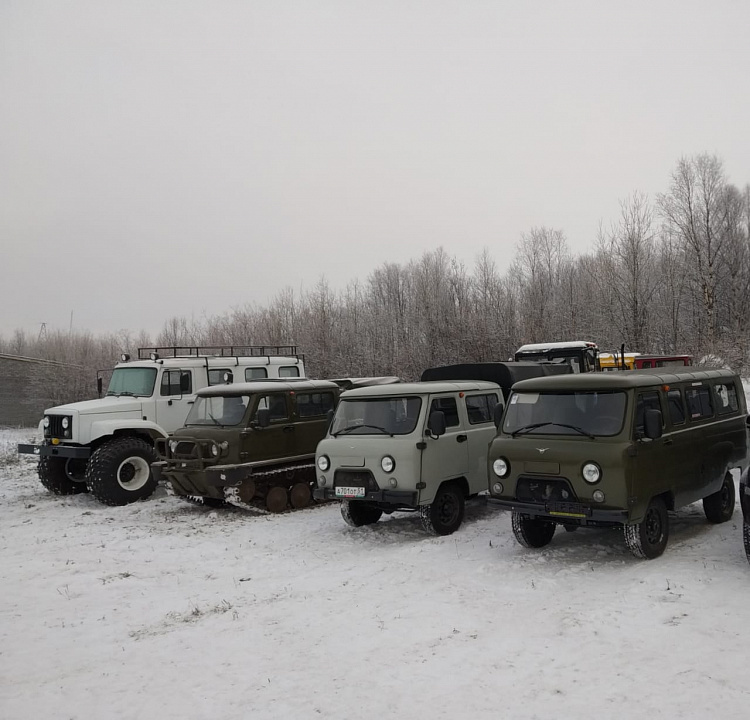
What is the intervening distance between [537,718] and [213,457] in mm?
8440

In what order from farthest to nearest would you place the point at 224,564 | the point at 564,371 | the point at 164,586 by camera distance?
the point at 564,371
the point at 224,564
the point at 164,586

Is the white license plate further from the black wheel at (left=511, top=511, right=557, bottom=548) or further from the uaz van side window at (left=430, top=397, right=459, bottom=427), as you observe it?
the black wheel at (left=511, top=511, right=557, bottom=548)

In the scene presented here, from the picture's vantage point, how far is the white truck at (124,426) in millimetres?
13773

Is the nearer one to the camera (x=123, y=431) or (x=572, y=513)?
(x=572, y=513)

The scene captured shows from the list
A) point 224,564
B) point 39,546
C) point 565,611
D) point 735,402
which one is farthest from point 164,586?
point 735,402

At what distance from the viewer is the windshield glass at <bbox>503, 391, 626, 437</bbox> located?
8297 millimetres

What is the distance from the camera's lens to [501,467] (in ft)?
28.6

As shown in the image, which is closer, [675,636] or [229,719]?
[229,719]

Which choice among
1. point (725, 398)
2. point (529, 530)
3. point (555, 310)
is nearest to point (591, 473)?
point (529, 530)

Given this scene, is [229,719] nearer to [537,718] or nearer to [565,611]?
[537,718]

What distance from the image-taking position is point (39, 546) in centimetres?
1054

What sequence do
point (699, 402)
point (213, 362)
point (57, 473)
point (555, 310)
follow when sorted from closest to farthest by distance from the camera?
point (699, 402) < point (57, 473) < point (213, 362) < point (555, 310)

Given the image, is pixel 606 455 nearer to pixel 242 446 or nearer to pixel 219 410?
pixel 242 446

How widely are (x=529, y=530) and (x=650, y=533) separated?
4.74 ft
